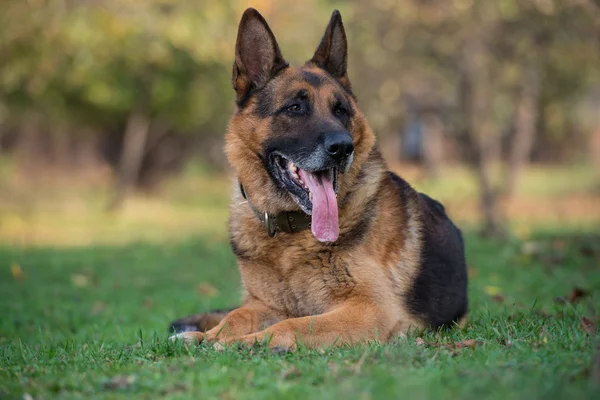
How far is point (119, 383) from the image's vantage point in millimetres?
3504

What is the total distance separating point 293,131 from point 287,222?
2.19 feet

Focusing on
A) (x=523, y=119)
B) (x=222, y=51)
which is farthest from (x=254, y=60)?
(x=523, y=119)

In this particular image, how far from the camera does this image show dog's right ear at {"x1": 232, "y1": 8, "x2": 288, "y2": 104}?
213 inches

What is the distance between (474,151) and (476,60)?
187 centimetres

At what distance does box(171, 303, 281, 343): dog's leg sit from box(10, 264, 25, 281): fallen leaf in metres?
6.83

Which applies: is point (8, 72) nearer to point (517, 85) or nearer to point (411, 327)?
point (517, 85)

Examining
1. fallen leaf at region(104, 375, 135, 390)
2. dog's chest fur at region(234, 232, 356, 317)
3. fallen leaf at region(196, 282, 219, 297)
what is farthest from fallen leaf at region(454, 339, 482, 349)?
fallen leaf at region(196, 282, 219, 297)

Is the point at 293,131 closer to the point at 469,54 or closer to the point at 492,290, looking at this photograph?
the point at 492,290

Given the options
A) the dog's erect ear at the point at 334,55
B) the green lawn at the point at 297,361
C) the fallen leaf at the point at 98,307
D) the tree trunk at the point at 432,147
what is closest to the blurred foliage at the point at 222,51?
the tree trunk at the point at 432,147

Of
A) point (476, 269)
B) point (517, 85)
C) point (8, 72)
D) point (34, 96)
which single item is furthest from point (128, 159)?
point (476, 269)

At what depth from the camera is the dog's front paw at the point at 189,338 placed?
4490 millimetres

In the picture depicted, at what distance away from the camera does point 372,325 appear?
4750 millimetres

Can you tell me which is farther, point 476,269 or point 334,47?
point 476,269

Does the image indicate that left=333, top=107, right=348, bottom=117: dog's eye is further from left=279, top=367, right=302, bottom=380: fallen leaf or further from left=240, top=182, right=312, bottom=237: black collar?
left=279, top=367, right=302, bottom=380: fallen leaf
